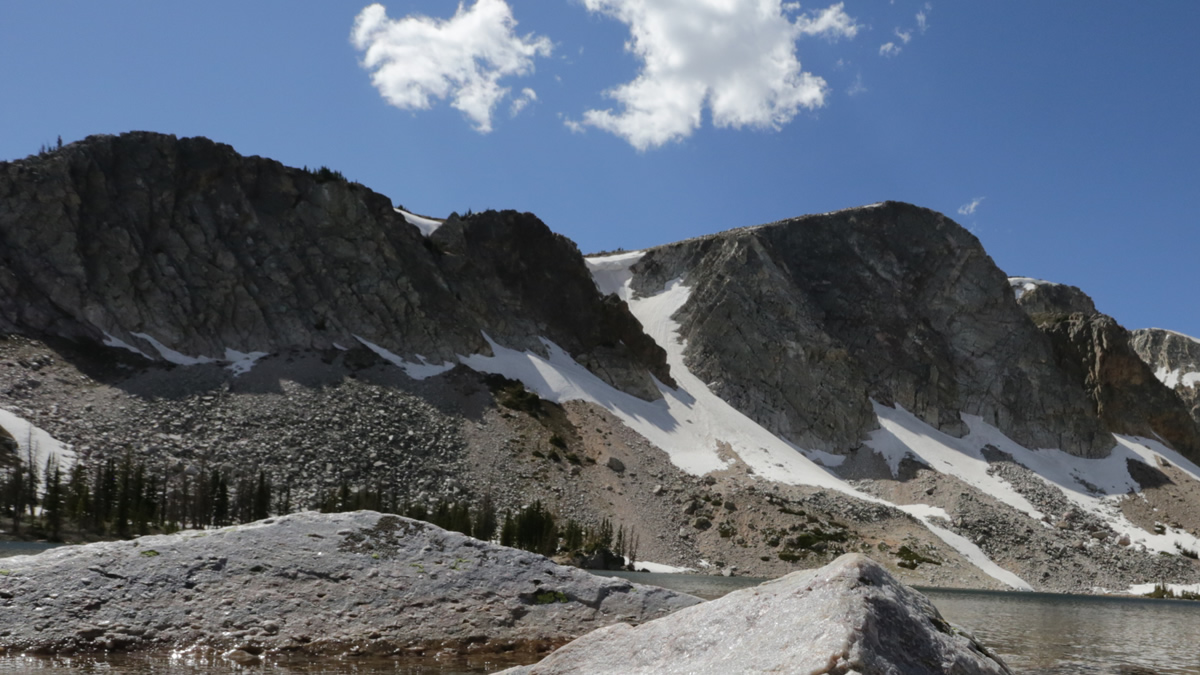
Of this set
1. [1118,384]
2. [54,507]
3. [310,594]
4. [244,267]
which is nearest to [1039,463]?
[1118,384]

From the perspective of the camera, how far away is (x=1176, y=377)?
189625 mm

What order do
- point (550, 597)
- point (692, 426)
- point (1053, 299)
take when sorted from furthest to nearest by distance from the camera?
point (1053, 299)
point (692, 426)
point (550, 597)

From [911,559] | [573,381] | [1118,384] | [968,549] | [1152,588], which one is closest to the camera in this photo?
[911,559]

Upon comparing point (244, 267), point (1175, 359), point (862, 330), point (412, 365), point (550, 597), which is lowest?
point (550, 597)

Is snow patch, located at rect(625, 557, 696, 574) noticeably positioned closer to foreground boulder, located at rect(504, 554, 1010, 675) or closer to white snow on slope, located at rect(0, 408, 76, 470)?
white snow on slope, located at rect(0, 408, 76, 470)

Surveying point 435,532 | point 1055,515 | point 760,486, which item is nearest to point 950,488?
point 1055,515

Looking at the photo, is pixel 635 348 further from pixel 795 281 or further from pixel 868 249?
pixel 868 249

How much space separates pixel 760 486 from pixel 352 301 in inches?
1844

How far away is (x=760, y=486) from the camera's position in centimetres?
8538

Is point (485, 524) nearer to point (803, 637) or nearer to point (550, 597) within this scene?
point (550, 597)

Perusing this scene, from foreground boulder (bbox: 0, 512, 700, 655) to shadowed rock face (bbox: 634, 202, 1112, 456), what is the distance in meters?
99.4

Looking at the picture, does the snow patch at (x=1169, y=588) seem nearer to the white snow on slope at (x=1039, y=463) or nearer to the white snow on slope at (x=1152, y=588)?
the white snow on slope at (x=1152, y=588)

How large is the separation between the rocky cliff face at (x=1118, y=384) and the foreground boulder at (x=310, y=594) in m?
138

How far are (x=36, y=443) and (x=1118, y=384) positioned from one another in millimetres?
142703
